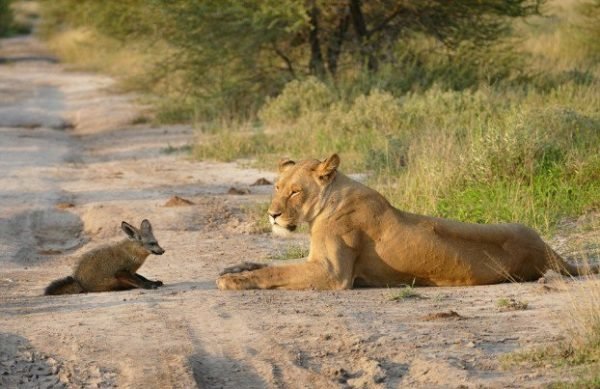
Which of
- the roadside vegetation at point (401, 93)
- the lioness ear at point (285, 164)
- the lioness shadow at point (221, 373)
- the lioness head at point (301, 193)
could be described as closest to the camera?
the lioness shadow at point (221, 373)

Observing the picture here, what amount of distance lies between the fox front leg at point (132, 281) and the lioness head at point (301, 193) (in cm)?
98

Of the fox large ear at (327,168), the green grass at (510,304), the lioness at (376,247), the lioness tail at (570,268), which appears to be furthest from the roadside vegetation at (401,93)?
the green grass at (510,304)

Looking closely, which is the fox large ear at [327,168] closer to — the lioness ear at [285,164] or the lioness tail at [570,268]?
the lioness ear at [285,164]

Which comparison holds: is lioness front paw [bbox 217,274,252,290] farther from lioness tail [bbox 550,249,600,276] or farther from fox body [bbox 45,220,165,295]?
lioness tail [bbox 550,249,600,276]

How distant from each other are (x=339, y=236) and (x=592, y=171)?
430cm

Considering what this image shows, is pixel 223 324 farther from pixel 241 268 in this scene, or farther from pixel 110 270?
pixel 110 270

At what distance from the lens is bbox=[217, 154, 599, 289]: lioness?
7887mm

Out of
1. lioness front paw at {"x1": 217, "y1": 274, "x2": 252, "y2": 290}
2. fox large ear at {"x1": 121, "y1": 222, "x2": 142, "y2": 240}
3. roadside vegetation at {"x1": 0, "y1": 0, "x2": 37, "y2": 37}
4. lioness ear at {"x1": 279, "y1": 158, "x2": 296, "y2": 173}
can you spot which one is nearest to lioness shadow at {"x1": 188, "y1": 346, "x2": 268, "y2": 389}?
lioness front paw at {"x1": 217, "y1": 274, "x2": 252, "y2": 290}

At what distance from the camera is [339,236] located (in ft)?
26.2

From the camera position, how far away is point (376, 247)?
26.2 feet

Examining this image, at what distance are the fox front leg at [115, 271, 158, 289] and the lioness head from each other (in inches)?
38.4

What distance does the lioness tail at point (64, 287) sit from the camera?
8203 mm

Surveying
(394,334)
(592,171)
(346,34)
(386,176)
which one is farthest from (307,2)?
(394,334)

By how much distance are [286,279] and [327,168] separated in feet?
2.79
